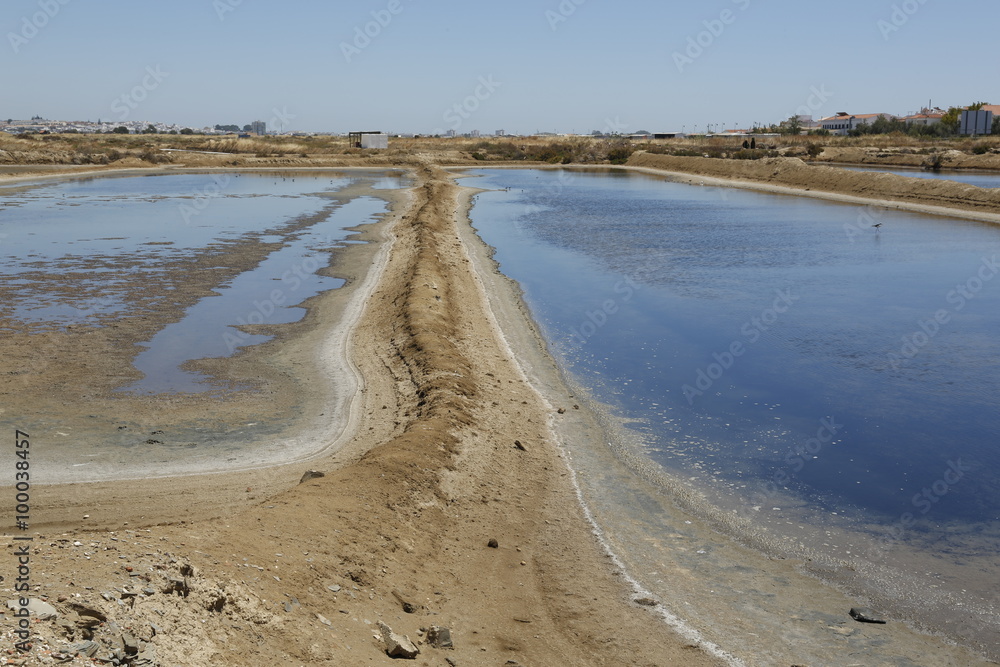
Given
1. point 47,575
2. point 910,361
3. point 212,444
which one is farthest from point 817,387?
point 47,575

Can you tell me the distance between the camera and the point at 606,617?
24.5 feet

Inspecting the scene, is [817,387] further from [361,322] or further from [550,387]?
[361,322]

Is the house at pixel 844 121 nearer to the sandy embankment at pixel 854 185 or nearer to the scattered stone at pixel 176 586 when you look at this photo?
the sandy embankment at pixel 854 185

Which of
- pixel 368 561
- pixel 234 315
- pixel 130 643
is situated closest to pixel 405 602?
pixel 368 561

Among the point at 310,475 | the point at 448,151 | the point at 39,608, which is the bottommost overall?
the point at 310,475

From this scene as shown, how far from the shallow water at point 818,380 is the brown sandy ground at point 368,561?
1.51 m

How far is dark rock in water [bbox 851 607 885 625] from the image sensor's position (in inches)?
294

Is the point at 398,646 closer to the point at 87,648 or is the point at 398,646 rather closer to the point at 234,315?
the point at 87,648

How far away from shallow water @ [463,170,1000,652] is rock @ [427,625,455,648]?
3.08m

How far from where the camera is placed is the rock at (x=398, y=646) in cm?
632

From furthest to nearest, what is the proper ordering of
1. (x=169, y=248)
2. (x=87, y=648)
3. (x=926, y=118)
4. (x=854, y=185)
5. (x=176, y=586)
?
(x=926, y=118) < (x=854, y=185) < (x=169, y=248) < (x=176, y=586) < (x=87, y=648)

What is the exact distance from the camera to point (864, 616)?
7.50 metres

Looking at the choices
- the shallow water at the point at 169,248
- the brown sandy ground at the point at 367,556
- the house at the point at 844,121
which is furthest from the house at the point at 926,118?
the brown sandy ground at the point at 367,556

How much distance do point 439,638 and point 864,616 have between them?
12.5ft
